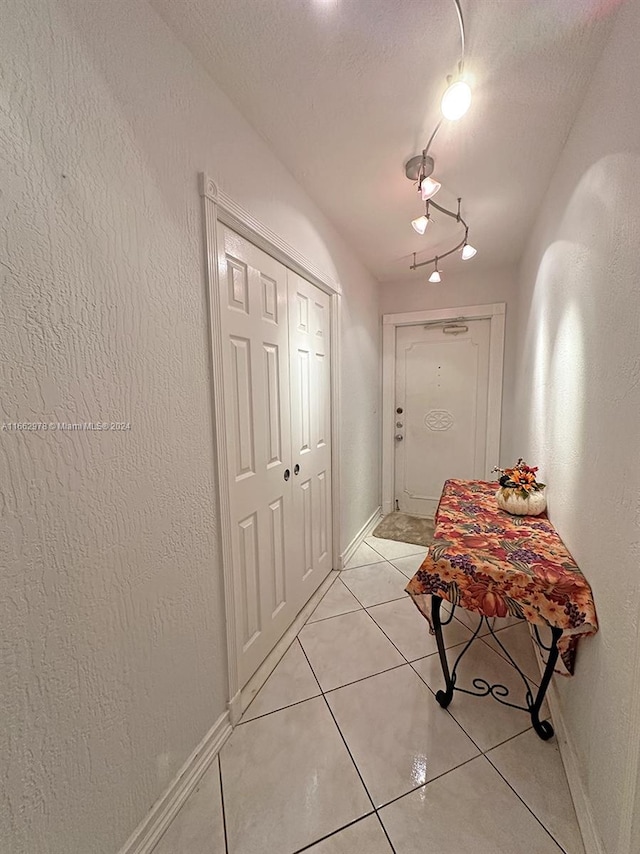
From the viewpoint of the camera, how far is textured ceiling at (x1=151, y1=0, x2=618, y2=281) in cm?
99

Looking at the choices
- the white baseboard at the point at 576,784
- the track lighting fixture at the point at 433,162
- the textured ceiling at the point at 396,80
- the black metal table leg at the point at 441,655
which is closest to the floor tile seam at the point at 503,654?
the white baseboard at the point at 576,784

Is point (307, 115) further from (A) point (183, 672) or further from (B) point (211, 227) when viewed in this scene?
(A) point (183, 672)

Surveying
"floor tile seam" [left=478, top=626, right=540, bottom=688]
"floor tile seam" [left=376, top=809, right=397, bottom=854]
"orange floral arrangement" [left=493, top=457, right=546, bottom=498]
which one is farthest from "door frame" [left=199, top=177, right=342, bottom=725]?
"orange floral arrangement" [left=493, top=457, right=546, bottom=498]

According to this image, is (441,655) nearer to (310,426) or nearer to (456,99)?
(310,426)

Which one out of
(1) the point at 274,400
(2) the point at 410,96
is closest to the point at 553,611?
(1) the point at 274,400

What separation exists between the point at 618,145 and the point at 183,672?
6.93ft

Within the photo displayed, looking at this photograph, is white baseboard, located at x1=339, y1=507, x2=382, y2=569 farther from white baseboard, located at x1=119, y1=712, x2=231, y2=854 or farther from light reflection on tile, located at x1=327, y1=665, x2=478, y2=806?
white baseboard, located at x1=119, y1=712, x2=231, y2=854

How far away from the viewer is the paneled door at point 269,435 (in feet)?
4.55

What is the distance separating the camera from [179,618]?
1.10 metres

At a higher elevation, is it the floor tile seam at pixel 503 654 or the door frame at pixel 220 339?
the door frame at pixel 220 339

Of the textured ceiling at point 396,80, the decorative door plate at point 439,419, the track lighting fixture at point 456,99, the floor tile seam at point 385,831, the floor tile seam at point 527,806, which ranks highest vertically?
the textured ceiling at point 396,80

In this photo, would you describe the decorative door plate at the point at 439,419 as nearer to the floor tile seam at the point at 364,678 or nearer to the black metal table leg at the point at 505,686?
the black metal table leg at the point at 505,686

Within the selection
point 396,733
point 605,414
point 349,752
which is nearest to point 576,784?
point 396,733

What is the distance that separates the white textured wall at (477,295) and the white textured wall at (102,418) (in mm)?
2320
